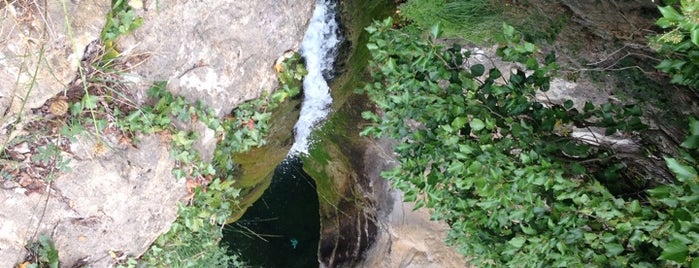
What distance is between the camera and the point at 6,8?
270cm

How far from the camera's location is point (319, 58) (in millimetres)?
5469

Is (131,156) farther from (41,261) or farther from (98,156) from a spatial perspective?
(41,261)

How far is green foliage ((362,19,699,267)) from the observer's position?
194 cm

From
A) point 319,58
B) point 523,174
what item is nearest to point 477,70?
point 523,174

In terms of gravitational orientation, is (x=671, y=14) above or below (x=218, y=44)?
above

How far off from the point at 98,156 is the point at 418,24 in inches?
109

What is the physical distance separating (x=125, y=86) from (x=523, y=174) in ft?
9.01

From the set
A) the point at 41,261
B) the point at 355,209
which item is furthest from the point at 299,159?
the point at 41,261

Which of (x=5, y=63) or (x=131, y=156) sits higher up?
(x=5, y=63)

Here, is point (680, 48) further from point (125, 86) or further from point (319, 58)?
point (319, 58)

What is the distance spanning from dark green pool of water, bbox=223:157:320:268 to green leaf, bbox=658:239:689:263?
5604 millimetres

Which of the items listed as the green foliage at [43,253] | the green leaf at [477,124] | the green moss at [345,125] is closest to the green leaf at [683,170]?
the green leaf at [477,124]

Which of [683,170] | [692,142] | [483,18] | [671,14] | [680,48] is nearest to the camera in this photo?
[671,14]

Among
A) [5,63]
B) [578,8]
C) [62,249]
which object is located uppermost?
[5,63]
